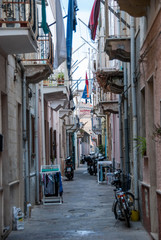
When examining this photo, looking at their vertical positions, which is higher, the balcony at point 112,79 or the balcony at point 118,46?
the balcony at point 118,46

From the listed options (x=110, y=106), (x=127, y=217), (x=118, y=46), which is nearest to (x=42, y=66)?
(x=118, y=46)

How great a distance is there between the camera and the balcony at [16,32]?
924 centimetres

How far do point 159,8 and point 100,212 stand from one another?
7620 mm

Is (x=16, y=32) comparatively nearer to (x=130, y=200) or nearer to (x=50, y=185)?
(x=130, y=200)

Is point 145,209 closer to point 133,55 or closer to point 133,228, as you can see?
point 133,228

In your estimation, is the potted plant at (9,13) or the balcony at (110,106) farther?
the balcony at (110,106)

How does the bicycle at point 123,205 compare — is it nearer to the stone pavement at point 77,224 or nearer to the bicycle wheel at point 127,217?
the bicycle wheel at point 127,217

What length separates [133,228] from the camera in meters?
11.1

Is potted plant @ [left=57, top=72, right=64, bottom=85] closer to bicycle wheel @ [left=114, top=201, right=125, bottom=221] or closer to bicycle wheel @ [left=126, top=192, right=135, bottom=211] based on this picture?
bicycle wheel @ [left=126, top=192, right=135, bottom=211]

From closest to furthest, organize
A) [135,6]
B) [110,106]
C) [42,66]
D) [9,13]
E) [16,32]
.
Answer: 1. [16,32]
2. [9,13]
3. [135,6]
4. [42,66]
5. [110,106]

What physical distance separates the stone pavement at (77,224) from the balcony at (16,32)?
4082 mm

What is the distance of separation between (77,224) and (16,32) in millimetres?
5167

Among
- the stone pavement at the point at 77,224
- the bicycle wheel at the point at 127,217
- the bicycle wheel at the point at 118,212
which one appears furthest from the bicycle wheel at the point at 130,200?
the bicycle wheel at the point at 127,217

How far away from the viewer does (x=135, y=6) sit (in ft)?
32.1
